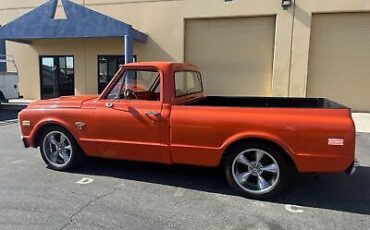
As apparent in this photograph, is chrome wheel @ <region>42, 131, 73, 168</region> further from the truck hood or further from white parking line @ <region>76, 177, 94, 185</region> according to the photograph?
white parking line @ <region>76, 177, 94, 185</region>

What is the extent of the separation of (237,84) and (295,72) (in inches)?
96.9

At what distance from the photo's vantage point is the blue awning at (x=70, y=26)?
44.4ft

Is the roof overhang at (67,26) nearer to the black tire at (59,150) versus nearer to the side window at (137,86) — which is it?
the black tire at (59,150)

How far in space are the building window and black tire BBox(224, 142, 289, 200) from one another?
40.8 ft

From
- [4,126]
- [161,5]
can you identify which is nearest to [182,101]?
[4,126]

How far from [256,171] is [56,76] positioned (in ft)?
49.0

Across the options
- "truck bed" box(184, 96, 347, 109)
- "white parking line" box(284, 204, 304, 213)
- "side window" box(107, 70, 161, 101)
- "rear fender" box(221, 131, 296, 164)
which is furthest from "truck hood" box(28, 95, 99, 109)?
"white parking line" box(284, 204, 304, 213)

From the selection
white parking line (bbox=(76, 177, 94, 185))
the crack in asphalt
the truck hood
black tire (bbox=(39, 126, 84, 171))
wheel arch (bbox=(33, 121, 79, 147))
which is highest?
the truck hood

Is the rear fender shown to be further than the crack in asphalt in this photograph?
Yes

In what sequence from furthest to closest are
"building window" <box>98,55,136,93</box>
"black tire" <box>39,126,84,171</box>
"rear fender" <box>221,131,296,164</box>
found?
"building window" <box>98,55,136,93</box> < "black tire" <box>39,126,84,171</box> < "rear fender" <box>221,131,296,164</box>

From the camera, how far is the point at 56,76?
56.1ft

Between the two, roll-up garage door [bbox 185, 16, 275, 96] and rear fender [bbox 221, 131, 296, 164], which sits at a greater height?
roll-up garage door [bbox 185, 16, 275, 96]

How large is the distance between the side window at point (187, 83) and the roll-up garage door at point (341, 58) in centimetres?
924

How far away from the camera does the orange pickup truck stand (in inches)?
163
